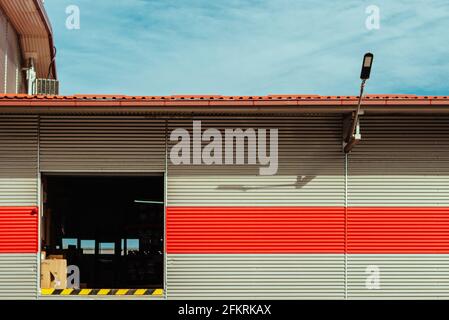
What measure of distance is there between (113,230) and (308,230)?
11.1 m

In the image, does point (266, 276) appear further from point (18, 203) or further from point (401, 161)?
point (18, 203)

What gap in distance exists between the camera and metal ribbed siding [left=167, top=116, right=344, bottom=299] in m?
13.8

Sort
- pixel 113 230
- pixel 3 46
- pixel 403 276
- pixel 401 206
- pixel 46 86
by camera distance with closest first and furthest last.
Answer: pixel 403 276, pixel 401 206, pixel 3 46, pixel 46 86, pixel 113 230

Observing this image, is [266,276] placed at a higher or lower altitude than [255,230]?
lower

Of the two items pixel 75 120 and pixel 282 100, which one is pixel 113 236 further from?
pixel 282 100

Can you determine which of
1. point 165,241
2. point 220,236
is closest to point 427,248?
point 220,236

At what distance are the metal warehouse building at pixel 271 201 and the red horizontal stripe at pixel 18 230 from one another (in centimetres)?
2

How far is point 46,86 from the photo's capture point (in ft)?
71.3

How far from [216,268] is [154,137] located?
2938 mm

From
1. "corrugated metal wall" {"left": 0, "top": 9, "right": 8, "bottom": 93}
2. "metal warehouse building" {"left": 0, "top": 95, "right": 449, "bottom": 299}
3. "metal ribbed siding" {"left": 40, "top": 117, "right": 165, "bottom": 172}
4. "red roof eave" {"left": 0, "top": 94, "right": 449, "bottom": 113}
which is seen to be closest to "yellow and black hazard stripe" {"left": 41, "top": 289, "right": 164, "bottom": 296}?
"metal warehouse building" {"left": 0, "top": 95, "right": 449, "bottom": 299}

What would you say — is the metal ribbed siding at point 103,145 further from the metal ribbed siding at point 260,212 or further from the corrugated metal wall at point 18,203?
the metal ribbed siding at point 260,212

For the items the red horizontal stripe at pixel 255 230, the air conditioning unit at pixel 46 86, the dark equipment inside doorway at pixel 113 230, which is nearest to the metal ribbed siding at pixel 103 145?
the red horizontal stripe at pixel 255 230

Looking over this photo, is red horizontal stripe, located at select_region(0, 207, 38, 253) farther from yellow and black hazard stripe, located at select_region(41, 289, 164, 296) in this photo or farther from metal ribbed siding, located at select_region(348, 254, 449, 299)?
metal ribbed siding, located at select_region(348, 254, 449, 299)

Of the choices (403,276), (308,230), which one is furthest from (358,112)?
(403,276)
